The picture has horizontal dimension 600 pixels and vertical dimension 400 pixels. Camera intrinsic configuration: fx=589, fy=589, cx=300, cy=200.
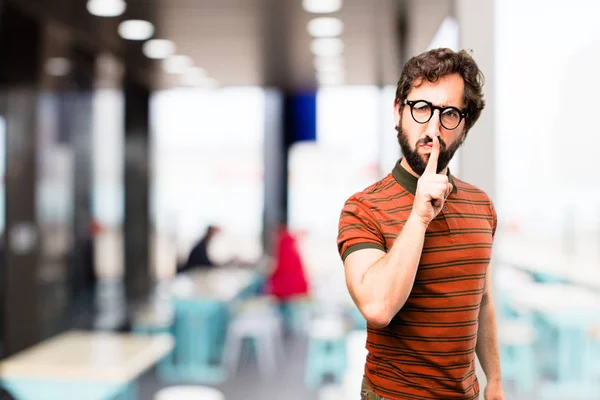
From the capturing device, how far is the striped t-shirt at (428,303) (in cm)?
119

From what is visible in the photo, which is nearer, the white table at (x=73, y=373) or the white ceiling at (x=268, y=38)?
the white table at (x=73, y=373)

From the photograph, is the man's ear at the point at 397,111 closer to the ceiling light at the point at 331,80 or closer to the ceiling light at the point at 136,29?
the ceiling light at the point at 136,29

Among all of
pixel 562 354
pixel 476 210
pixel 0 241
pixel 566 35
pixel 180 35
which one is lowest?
pixel 562 354

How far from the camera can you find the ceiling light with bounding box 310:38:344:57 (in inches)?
162

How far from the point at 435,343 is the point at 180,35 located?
10.7 ft

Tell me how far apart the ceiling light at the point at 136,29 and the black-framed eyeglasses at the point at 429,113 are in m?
2.88

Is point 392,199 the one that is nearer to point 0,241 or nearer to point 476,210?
point 476,210

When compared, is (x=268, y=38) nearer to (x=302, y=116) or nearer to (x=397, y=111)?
(x=302, y=116)

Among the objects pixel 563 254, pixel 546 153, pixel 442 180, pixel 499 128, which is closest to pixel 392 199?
pixel 442 180

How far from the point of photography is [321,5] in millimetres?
3232

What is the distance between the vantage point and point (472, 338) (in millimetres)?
1251

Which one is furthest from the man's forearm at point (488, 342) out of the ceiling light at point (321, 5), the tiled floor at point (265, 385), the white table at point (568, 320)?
the tiled floor at point (265, 385)

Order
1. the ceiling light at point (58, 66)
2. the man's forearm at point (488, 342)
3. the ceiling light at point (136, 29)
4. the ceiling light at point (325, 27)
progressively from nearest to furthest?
the man's forearm at point (488, 342), the ceiling light at point (325, 27), the ceiling light at point (136, 29), the ceiling light at point (58, 66)

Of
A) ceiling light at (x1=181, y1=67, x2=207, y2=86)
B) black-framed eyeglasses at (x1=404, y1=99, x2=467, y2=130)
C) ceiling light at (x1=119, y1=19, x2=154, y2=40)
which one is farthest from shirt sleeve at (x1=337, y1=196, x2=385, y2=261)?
ceiling light at (x1=181, y1=67, x2=207, y2=86)
